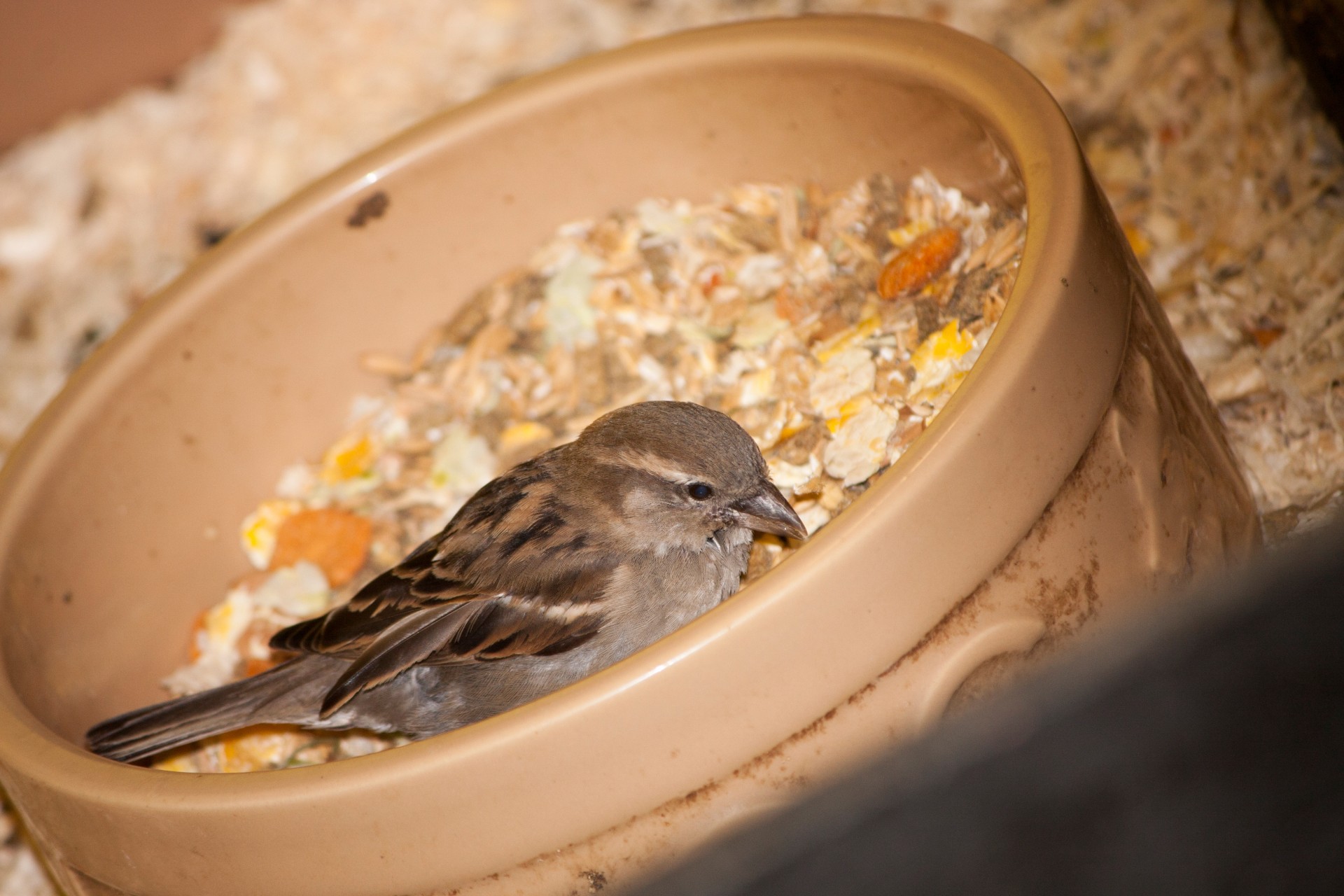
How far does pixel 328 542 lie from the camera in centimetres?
253

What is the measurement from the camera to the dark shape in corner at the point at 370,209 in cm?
252

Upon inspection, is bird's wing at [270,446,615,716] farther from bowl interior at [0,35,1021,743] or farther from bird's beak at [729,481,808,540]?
bowl interior at [0,35,1021,743]

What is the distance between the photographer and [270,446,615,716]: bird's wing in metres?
1.87

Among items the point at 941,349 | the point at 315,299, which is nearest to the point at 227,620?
the point at 315,299

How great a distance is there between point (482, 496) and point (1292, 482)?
1.58 m

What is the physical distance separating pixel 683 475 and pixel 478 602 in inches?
17.3

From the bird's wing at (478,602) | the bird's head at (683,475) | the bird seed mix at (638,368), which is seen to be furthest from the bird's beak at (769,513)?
the bird's wing at (478,602)

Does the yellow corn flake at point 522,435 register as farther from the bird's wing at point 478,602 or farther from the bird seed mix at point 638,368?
the bird's wing at point 478,602

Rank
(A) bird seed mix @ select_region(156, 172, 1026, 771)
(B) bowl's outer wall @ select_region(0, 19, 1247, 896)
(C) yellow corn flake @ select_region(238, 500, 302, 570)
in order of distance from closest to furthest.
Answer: (B) bowl's outer wall @ select_region(0, 19, 1247, 896)
(A) bird seed mix @ select_region(156, 172, 1026, 771)
(C) yellow corn flake @ select_region(238, 500, 302, 570)

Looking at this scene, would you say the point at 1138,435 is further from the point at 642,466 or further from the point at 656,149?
the point at 656,149

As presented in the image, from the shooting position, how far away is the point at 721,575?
2066 mm

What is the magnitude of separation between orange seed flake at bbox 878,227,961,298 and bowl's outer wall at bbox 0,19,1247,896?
12cm

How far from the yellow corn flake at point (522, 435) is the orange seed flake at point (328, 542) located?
37cm

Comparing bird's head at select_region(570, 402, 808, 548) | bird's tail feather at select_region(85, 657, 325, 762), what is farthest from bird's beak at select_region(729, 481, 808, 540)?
bird's tail feather at select_region(85, 657, 325, 762)
